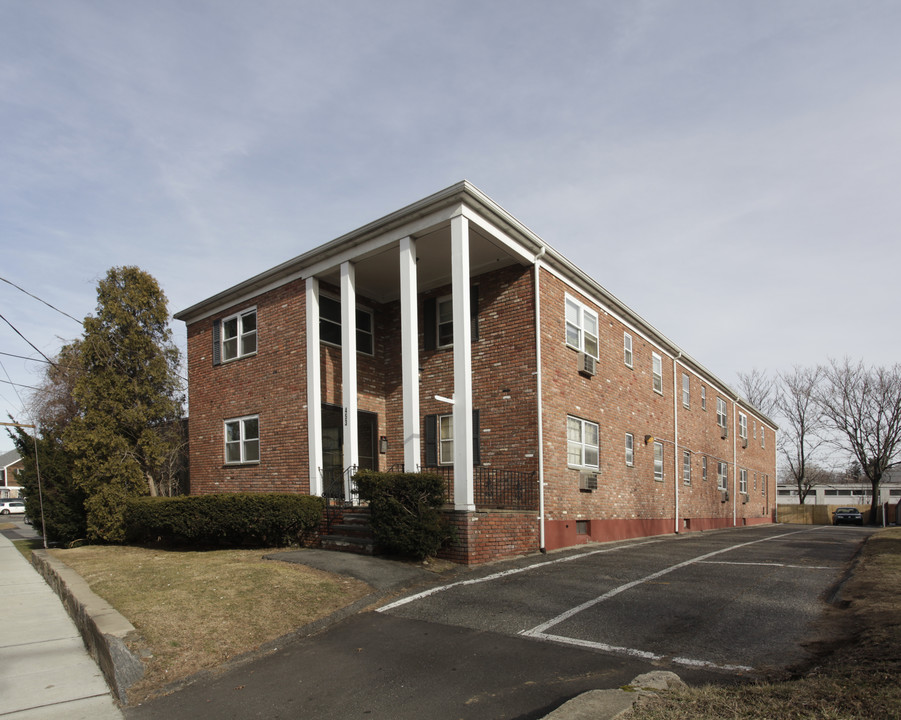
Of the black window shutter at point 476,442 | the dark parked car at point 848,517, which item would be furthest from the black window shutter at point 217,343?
the dark parked car at point 848,517

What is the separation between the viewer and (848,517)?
4097 cm

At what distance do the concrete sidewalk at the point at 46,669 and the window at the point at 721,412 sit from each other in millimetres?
24086

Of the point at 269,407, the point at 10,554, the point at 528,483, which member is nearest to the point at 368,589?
the point at 528,483

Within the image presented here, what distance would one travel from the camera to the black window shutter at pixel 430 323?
15070 millimetres

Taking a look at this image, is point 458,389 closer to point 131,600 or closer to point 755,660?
point 131,600

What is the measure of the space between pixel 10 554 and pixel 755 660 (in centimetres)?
1814

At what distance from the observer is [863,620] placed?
6012mm

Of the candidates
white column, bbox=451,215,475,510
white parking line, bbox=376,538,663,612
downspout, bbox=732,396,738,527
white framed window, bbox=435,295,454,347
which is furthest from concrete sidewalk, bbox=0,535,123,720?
downspout, bbox=732,396,738,527

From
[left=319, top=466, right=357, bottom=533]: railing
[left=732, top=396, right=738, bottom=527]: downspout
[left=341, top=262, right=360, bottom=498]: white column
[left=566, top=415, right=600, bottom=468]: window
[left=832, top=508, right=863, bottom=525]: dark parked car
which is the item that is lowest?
[left=832, top=508, right=863, bottom=525]: dark parked car

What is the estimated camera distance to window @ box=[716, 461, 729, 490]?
86.5 ft

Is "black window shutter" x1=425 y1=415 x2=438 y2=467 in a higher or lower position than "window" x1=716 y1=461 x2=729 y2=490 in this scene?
higher

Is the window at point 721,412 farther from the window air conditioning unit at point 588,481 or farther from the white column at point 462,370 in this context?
the white column at point 462,370

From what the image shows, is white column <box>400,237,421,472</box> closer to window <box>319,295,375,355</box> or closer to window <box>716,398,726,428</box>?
window <box>319,295,375,355</box>

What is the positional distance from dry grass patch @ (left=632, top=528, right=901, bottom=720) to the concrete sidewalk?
4.31 meters
